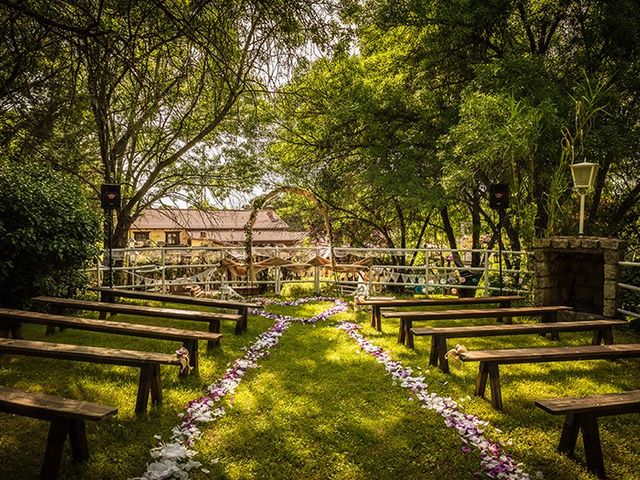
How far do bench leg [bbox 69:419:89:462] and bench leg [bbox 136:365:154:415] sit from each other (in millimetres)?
615

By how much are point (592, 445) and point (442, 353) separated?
71.5 inches

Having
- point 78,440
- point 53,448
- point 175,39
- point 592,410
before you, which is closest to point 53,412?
point 53,448

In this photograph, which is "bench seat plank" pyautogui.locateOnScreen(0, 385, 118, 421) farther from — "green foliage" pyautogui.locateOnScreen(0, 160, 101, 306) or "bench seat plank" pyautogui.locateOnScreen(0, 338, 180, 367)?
"green foliage" pyautogui.locateOnScreen(0, 160, 101, 306)

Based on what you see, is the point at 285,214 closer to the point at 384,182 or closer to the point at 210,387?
the point at 384,182

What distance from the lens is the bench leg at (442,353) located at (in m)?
4.31

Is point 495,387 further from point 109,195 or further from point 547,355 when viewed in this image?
point 109,195

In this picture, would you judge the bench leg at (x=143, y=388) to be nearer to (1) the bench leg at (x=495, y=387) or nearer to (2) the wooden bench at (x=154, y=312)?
(2) the wooden bench at (x=154, y=312)

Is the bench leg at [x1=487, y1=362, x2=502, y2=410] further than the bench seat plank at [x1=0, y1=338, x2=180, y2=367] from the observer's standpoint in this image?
Yes

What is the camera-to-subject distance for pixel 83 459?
258 centimetres

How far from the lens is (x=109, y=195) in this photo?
7.00 meters

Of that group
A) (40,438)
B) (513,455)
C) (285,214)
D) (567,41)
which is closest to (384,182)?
(567,41)

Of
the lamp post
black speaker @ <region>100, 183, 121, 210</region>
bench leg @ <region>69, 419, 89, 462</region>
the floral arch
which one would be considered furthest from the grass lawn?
black speaker @ <region>100, 183, 121, 210</region>

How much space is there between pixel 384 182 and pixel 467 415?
25.0 ft

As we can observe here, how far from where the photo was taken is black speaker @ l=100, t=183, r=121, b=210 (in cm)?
693
